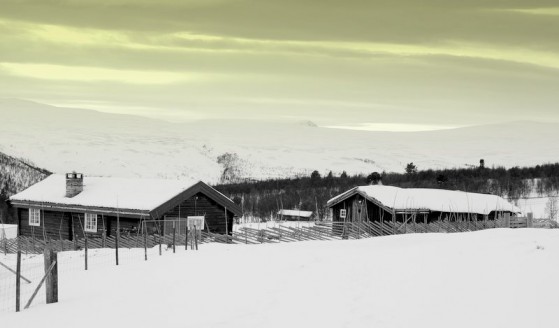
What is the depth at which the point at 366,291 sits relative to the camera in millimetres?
18141

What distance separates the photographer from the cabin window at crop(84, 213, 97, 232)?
4081 cm

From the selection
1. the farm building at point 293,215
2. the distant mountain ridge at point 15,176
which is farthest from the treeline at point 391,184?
the distant mountain ridge at point 15,176

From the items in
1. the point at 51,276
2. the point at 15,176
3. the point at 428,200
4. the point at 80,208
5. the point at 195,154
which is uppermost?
the point at 195,154

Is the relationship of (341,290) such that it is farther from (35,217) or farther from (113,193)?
(35,217)

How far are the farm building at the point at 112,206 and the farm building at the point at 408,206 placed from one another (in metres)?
8.61

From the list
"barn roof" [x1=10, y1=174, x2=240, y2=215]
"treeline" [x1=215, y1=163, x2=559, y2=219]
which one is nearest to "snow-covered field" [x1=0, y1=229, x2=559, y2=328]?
"barn roof" [x1=10, y1=174, x2=240, y2=215]

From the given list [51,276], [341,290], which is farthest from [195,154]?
[341,290]

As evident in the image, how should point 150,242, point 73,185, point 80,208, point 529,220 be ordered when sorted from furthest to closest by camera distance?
point 529,220 → point 73,185 → point 80,208 → point 150,242

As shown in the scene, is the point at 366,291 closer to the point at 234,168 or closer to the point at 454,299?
the point at 454,299

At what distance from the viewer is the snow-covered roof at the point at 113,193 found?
39031mm

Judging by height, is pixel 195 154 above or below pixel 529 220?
above

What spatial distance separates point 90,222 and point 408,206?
2010cm

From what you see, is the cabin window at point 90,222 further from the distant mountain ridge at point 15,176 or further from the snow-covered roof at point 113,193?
the distant mountain ridge at point 15,176

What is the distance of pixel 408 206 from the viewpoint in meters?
44.2
